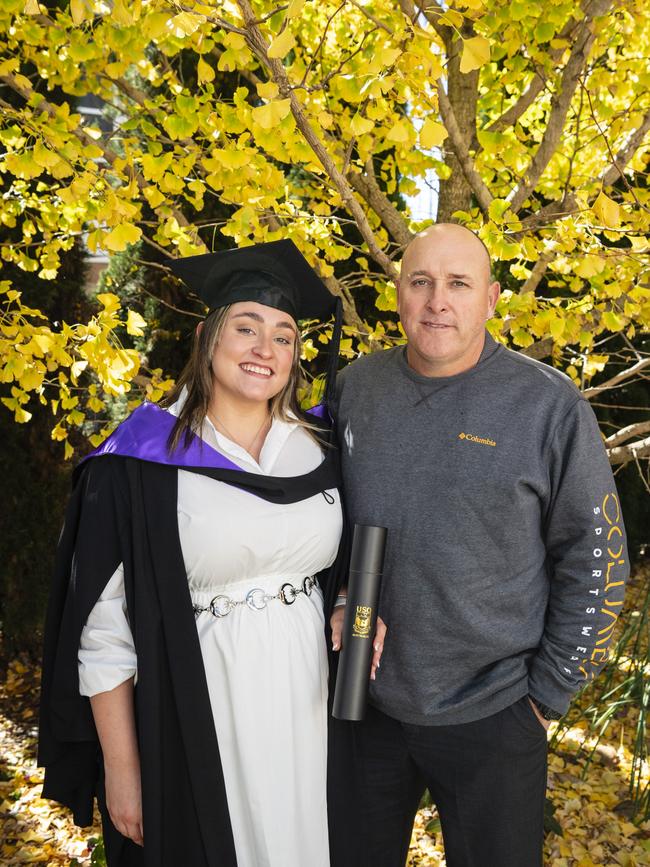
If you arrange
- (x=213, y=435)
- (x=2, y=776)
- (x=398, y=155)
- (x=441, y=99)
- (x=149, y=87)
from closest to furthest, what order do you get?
(x=213, y=435) → (x=441, y=99) → (x=398, y=155) → (x=2, y=776) → (x=149, y=87)

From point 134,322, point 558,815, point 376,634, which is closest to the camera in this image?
point 376,634

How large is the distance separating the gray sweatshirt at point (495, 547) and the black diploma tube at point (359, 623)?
189mm

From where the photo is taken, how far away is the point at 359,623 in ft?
6.54

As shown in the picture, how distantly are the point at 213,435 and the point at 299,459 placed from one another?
26 cm

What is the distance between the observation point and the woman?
1.96 meters

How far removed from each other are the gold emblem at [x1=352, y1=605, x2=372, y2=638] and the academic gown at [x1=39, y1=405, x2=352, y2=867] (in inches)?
14.7

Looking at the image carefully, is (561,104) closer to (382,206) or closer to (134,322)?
(382,206)

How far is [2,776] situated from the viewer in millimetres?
4020

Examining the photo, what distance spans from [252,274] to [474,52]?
0.80m

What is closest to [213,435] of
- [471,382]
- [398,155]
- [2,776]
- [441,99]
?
[471,382]

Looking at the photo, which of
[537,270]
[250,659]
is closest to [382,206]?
[537,270]

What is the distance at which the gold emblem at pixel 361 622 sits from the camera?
6.54 ft

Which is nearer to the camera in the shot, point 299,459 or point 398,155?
point 299,459

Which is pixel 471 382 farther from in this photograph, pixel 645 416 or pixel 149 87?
pixel 645 416
